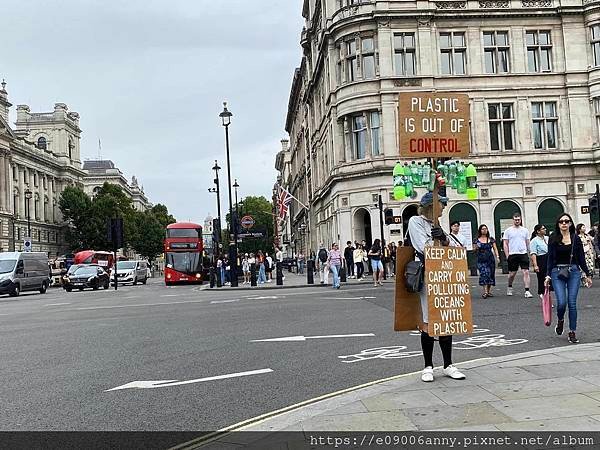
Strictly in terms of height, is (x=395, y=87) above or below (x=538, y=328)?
above

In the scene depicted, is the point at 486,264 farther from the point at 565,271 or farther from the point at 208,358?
the point at 208,358

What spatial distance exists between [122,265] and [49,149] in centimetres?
6910

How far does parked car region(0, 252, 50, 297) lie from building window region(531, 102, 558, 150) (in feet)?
103

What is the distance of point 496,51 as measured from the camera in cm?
4012

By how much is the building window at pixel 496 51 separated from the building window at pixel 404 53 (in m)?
4.44

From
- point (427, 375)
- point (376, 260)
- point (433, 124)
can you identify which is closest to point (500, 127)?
point (376, 260)

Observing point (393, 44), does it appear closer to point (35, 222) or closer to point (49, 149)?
point (35, 222)

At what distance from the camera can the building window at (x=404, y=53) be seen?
129ft

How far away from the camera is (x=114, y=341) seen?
11.8 m

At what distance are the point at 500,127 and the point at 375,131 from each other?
24.5 feet

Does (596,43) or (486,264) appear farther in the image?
(596,43)

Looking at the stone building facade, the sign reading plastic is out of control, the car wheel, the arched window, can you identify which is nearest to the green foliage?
the arched window

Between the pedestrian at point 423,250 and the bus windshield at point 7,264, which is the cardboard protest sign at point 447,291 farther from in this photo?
the bus windshield at point 7,264

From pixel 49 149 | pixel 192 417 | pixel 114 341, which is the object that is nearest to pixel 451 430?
pixel 192 417
